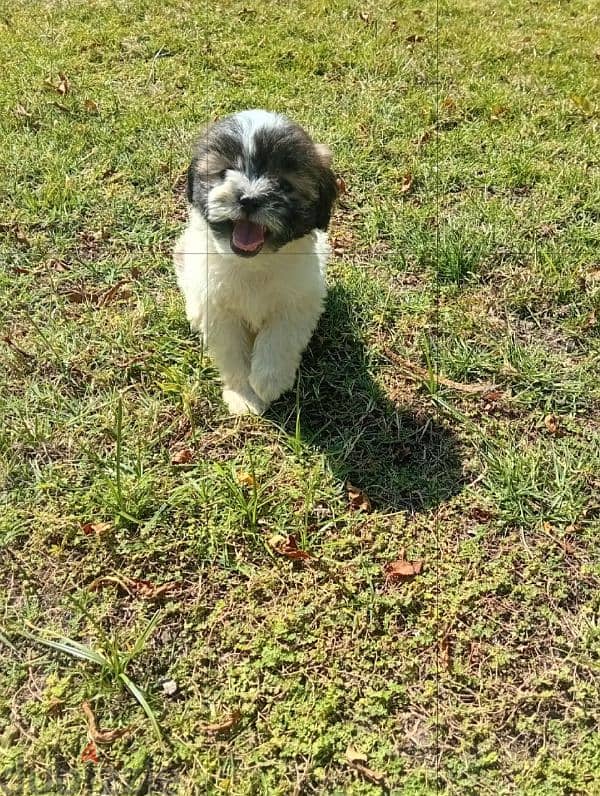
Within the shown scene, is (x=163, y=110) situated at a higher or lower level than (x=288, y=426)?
higher

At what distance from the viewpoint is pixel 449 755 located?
2297mm

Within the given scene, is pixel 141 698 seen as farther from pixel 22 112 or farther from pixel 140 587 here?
pixel 22 112

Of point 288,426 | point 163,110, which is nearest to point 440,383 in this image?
point 288,426

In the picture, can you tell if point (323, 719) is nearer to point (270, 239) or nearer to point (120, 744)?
point (120, 744)

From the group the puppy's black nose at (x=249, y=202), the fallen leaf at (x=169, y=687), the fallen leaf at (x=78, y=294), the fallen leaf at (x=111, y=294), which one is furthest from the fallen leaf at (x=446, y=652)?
the fallen leaf at (x=78, y=294)

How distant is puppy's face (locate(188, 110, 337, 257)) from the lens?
2670 mm

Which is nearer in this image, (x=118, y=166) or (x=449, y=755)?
(x=449, y=755)

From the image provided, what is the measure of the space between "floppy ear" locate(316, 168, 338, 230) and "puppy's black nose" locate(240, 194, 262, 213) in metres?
0.38

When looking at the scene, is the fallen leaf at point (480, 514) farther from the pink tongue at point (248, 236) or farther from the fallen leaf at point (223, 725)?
the pink tongue at point (248, 236)

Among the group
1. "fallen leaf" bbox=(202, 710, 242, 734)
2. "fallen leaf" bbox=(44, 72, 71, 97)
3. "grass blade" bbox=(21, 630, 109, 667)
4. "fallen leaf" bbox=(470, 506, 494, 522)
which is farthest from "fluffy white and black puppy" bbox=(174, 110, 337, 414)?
"fallen leaf" bbox=(44, 72, 71, 97)

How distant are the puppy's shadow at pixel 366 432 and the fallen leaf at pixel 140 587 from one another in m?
0.83

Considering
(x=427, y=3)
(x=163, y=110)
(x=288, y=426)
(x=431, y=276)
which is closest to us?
(x=288, y=426)

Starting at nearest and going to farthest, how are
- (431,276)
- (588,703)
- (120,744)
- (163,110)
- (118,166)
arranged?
(120,744)
(588,703)
(431,276)
(118,166)
(163,110)

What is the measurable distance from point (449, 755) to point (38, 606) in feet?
4.93
